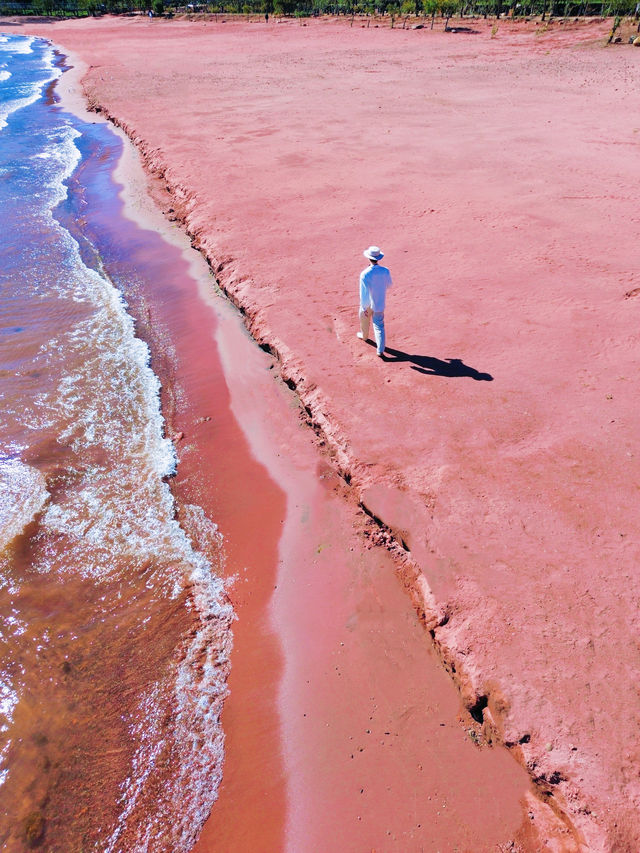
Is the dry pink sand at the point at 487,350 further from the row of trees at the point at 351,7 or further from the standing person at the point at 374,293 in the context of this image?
the row of trees at the point at 351,7

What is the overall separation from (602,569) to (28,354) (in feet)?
31.7

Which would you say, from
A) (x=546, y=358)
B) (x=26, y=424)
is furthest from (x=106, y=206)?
(x=546, y=358)

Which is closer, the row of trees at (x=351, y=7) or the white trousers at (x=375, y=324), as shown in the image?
the white trousers at (x=375, y=324)

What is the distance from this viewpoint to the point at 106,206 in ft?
52.0

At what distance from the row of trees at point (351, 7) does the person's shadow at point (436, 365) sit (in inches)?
1721

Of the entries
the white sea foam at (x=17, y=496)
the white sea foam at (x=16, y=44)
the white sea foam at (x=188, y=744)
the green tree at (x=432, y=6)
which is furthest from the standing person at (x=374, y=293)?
the white sea foam at (x=16, y=44)

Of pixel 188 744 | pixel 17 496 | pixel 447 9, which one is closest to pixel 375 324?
pixel 17 496

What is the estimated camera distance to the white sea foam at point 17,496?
6.61 metres

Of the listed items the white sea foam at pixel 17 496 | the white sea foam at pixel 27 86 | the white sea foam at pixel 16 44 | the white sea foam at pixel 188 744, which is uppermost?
the white sea foam at pixel 16 44

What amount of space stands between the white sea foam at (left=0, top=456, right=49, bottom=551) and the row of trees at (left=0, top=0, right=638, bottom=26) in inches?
1897

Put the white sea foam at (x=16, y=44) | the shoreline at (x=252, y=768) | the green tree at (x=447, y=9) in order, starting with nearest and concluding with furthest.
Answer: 1. the shoreline at (x=252, y=768)
2. the green tree at (x=447, y=9)
3. the white sea foam at (x=16, y=44)

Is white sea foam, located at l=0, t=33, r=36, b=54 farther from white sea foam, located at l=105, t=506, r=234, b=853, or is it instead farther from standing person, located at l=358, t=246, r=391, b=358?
white sea foam, located at l=105, t=506, r=234, b=853

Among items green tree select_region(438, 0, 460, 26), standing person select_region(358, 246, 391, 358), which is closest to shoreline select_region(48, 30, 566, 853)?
standing person select_region(358, 246, 391, 358)

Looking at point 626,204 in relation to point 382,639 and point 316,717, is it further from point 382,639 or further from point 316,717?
point 316,717
